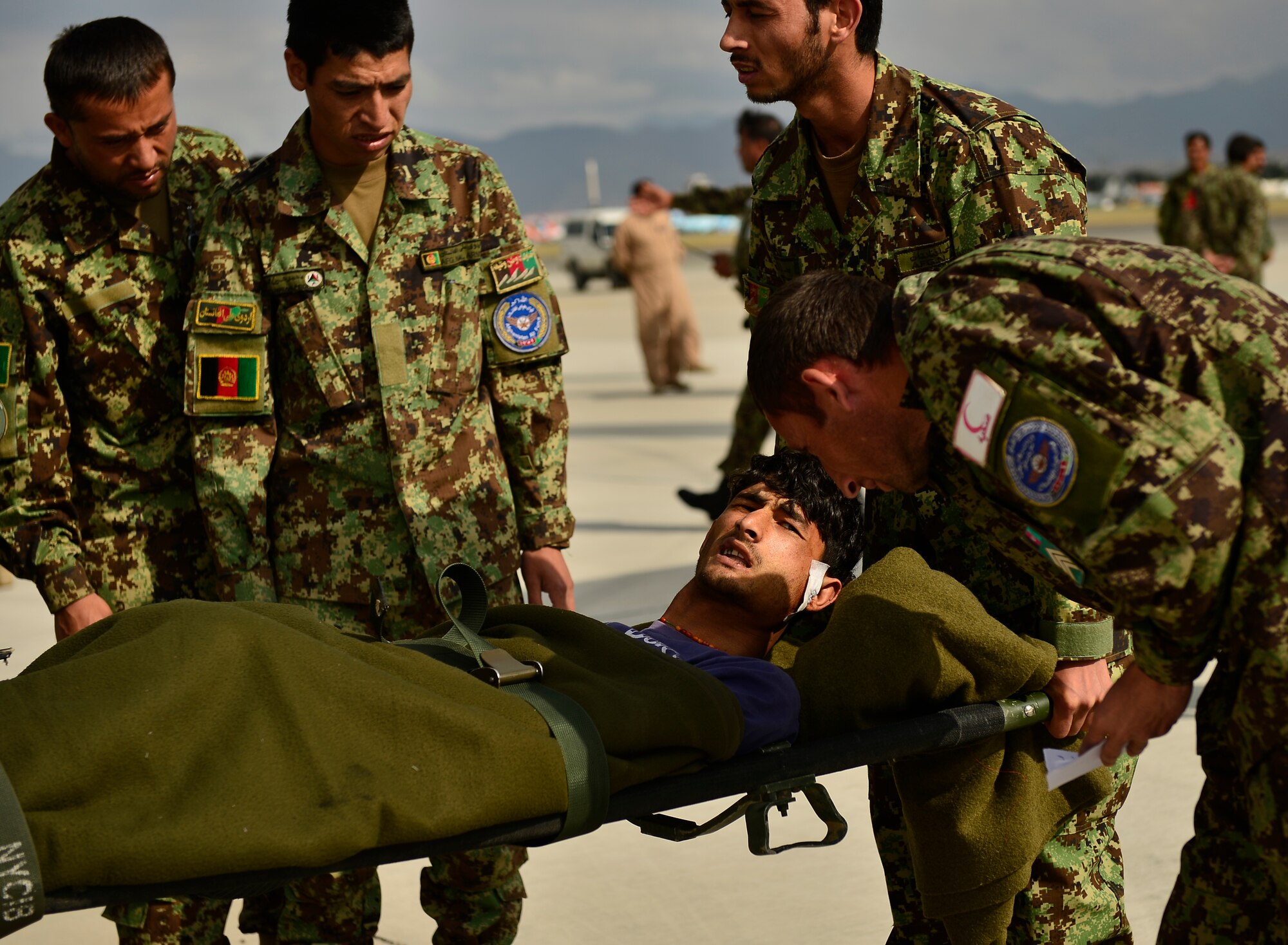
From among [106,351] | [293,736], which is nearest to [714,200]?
[106,351]

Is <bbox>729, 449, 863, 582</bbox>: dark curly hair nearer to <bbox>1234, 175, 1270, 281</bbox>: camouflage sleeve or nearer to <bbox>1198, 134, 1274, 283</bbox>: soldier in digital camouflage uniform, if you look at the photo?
<bbox>1198, 134, 1274, 283</bbox>: soldier in digital camouflage uniform

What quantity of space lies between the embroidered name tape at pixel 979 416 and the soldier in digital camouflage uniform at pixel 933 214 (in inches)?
28.7

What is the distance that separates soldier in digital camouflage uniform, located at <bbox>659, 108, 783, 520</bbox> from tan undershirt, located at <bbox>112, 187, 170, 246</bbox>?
12.6 ft

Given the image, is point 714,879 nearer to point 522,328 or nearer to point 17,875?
point 522,328

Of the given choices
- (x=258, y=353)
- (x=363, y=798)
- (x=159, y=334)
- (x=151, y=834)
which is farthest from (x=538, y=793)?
(x=159, y=334)

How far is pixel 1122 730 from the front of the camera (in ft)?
6.72

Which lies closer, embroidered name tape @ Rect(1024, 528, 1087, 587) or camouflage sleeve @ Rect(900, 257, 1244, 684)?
camouflage sleeve @ Rect(900, 257, 1244, 684)

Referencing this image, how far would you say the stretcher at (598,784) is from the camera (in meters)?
1.89

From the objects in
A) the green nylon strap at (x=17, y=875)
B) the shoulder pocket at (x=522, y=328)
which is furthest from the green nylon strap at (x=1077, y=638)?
the green nylon strap at (x=17, y=875)

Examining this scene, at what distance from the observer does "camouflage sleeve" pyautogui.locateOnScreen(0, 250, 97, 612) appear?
9.77ft

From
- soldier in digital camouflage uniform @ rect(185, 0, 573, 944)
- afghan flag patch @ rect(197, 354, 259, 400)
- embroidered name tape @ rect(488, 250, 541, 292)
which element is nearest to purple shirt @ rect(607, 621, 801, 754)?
soldier in digital camouflage uniform @ rect(185, 0, 573, 944)

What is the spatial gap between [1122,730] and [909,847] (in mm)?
606

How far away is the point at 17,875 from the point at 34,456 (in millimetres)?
1429

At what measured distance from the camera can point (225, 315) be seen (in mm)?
2902
